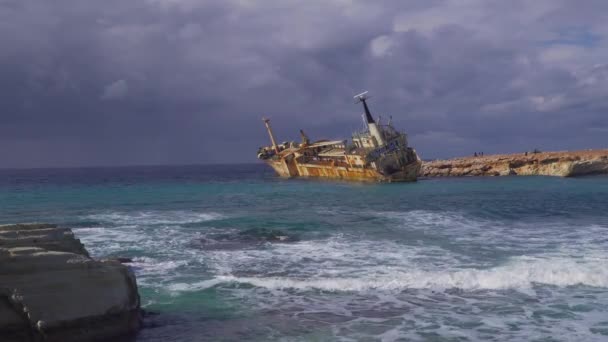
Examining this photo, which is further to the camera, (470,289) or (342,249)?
(342,249)

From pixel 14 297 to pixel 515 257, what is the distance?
12434mm

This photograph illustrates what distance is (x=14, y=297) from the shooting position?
752cm

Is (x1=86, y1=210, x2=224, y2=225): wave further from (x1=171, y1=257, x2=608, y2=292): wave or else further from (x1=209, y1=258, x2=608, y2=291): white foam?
(x1=209, y1=258, x2=608, y2=291): white foam

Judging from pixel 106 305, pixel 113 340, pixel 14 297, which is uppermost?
pixel 14 297

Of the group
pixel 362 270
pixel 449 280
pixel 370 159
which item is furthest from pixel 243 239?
pixel 370 159

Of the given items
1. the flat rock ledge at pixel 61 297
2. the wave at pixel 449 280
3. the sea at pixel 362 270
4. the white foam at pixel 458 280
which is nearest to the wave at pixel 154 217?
the sea at pixel 362 270

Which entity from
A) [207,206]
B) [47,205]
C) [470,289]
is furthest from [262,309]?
[47,205]

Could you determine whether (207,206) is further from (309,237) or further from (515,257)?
(515,257)

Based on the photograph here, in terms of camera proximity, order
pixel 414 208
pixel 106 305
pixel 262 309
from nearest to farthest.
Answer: pixel 106 305
pixel 262 309
pixel 414 208

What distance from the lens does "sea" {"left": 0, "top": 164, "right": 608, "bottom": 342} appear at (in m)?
9.14

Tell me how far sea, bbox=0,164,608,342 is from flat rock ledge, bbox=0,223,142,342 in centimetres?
75

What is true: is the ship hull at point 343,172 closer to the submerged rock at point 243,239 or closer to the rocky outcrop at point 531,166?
the rocky outcrop at point 531,166

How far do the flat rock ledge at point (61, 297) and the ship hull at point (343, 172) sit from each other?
4040 centimetres

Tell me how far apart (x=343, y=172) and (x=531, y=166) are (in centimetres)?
2302
